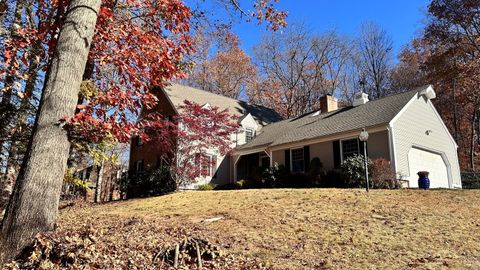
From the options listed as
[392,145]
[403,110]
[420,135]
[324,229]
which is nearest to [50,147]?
[324,229]

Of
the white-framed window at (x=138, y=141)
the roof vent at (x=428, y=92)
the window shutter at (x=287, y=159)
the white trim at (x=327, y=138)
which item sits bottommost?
the window shutter at (x=287, y=159)

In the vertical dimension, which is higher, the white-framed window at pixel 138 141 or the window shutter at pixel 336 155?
the white-framed window at pixel 138 141

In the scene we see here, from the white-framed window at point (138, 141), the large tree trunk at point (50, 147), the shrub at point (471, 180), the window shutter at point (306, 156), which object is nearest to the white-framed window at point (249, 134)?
the window shutter at point (306, 156)

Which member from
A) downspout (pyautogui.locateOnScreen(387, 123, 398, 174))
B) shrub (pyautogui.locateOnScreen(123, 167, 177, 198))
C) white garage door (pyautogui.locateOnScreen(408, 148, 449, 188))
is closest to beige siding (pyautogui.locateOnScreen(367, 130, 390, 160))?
downspout (pyautogui.locateOnScreen(387, 123, 398, 174))

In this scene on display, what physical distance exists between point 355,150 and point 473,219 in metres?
7.73

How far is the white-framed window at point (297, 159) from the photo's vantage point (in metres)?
18.2

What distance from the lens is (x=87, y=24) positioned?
4.90 metres

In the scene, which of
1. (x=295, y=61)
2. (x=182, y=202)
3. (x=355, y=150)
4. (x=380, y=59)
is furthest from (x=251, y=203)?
(x=380, y=59)

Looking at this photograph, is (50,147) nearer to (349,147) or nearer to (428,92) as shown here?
(349,147)

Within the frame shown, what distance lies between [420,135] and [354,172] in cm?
Answer: 529

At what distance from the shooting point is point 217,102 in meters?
24.6

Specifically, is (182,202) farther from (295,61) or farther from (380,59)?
(380,59)

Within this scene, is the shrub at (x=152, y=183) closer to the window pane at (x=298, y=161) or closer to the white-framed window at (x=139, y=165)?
the white-framed window at (x=139, y=165)

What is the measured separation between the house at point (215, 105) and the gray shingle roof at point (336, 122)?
132 cm
